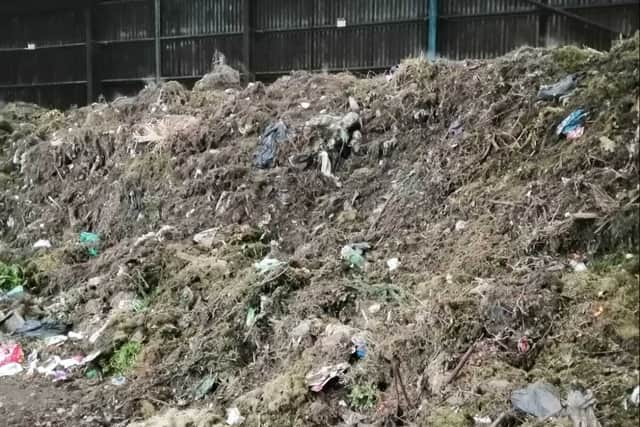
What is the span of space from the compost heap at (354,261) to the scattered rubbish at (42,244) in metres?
0.02

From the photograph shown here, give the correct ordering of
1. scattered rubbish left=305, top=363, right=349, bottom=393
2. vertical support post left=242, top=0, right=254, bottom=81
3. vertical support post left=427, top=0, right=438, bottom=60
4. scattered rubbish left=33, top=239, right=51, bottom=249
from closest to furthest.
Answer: scattered rubbish left=305, top=363, right=349, bottom=393
scattered rubbish left=33, top=239, right=51, bottom=249
vertical support post left=427, top=0, right=438, bottom=60
vertical support post left=242, top=0, right=254, bottom=81

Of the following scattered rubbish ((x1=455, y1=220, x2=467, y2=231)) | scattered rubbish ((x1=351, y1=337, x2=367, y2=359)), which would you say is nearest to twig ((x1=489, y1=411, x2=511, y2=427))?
scattered rubbish ((x1=351, y1=337, x2=367, y2=359))

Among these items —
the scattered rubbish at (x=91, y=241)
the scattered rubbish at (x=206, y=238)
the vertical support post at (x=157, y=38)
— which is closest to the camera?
the scattered rubbish at (x=206, y=238)

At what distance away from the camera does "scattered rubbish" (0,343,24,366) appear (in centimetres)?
461

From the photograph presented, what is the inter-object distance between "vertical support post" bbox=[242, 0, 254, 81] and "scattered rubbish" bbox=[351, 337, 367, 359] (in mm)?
8150

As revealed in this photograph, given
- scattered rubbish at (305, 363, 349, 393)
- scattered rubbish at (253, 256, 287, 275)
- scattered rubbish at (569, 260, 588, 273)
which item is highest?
scattered rubbish at (569, 260, 588, 273)

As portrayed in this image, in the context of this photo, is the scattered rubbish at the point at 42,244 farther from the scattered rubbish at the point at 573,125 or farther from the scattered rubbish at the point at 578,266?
the scattered rubbish at the point at 578,266

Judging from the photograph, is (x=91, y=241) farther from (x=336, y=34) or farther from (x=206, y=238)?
(x=336, y=34)

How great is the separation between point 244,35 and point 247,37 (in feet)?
0.25

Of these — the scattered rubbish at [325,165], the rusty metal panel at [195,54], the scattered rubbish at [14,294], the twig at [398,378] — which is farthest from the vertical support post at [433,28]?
the twig at [398,378]

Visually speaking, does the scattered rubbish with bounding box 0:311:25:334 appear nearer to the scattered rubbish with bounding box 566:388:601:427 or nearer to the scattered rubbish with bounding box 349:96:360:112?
the scattered rubbish with bounding box 349:96:360:112

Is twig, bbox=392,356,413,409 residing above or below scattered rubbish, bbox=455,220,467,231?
below

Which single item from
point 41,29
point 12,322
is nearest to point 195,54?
point 41,29

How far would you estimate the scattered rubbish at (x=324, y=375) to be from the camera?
3.34m
